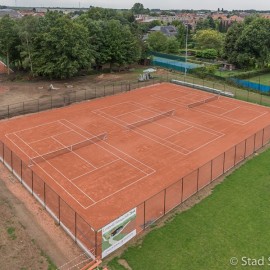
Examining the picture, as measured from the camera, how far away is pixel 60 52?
167ft

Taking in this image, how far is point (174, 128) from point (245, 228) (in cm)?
1610

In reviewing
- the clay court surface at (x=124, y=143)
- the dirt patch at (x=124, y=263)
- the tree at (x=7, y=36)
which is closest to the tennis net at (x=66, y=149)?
the clay court surface at (x=124, y=143)

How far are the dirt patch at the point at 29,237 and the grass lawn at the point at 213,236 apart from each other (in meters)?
2.76

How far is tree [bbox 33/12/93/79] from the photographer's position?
50188 millimetres

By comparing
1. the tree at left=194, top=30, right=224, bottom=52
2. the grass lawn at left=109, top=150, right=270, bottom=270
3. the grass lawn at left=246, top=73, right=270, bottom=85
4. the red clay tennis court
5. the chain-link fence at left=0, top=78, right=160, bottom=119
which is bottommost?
the grass lawn at left=109, top=150, right=270, bottom=270

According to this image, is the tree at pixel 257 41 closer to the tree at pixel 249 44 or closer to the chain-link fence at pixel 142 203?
the tree at pixel 249 44

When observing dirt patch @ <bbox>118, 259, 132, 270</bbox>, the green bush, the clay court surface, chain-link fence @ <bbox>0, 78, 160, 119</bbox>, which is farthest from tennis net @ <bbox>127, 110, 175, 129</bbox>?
the green bush

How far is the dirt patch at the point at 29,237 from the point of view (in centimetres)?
1677

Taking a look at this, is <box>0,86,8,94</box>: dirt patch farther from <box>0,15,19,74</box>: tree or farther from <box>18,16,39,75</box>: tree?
<box>0,15,19,74</box>: tree

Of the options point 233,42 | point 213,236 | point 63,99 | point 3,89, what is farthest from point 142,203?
point 233,42

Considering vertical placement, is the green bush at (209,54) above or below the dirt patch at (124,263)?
above

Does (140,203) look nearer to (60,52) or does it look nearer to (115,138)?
(115,138)

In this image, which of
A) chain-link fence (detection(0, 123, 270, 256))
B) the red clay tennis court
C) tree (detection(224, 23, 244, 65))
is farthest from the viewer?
tree (detection(224, 23, 244, 65))

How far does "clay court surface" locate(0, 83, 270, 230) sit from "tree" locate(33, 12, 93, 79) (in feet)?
35.0
